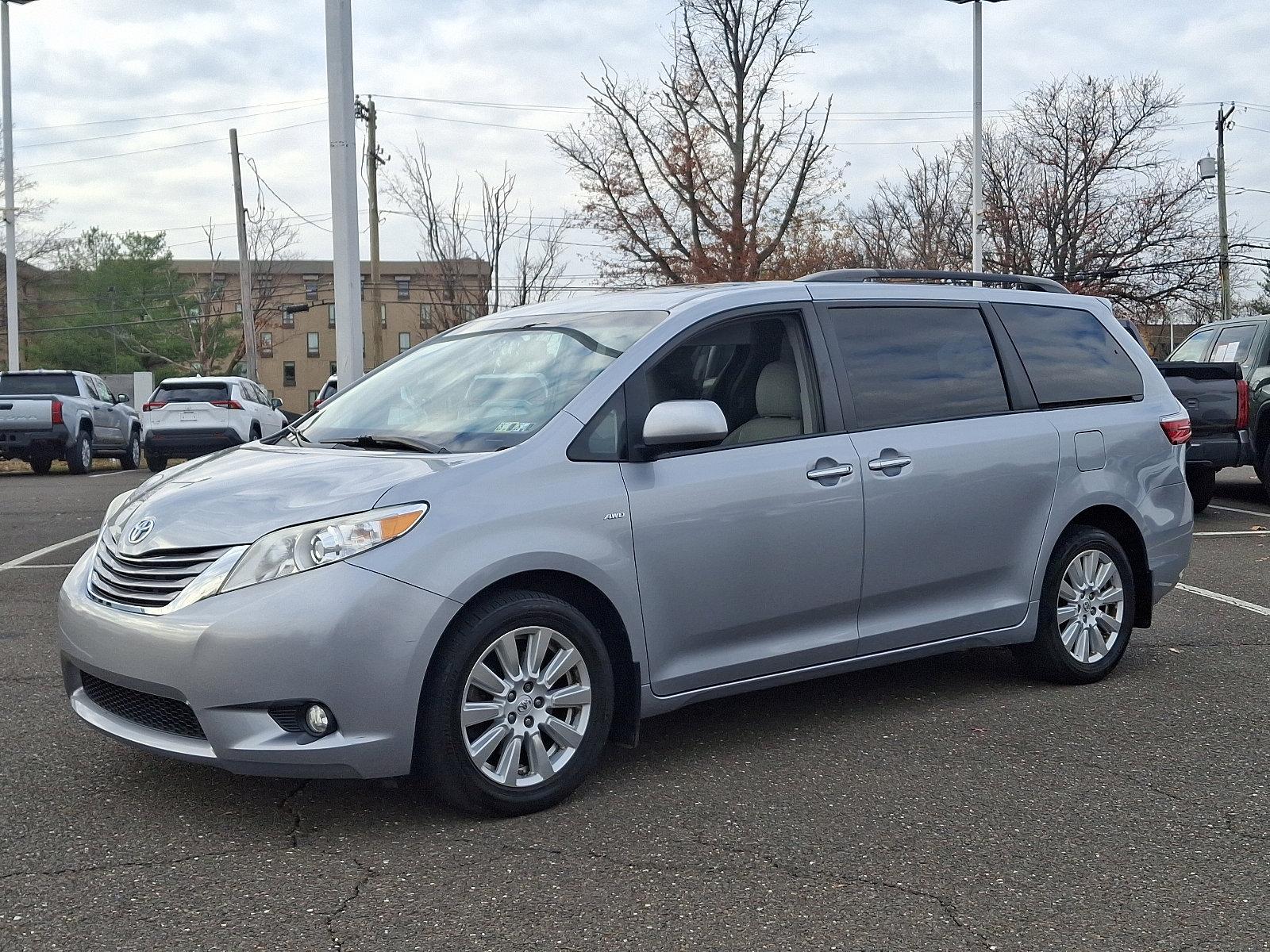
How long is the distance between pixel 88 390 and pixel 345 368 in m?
11.8

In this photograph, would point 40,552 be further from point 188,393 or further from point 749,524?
point 188,393

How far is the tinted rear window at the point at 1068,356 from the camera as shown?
5871 millimetres

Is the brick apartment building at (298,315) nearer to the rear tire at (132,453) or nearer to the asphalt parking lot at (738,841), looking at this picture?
the rear tire at (132,453)

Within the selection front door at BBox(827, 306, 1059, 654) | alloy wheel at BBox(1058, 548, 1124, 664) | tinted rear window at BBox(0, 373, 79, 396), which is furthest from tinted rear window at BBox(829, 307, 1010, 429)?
tinted rear window at BBox(0, 373, 79, 396)

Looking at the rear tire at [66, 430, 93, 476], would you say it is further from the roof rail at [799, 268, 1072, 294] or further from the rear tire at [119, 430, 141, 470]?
the roof rail at [799, 268, 1072, 294]

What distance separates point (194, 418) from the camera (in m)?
21.4

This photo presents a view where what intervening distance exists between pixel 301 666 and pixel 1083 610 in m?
3.63

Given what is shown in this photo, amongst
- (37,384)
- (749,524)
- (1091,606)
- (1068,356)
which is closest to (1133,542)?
(1091,606)

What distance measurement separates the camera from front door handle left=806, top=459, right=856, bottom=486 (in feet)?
16.0

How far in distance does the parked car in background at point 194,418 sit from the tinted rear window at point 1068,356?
55.4ft

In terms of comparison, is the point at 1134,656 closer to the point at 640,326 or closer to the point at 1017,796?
the point at 1017,796

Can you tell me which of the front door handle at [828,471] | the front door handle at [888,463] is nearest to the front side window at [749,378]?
the front door handle at [828,471]

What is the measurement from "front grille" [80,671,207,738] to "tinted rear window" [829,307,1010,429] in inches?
105

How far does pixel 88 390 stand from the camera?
73.2 feet
